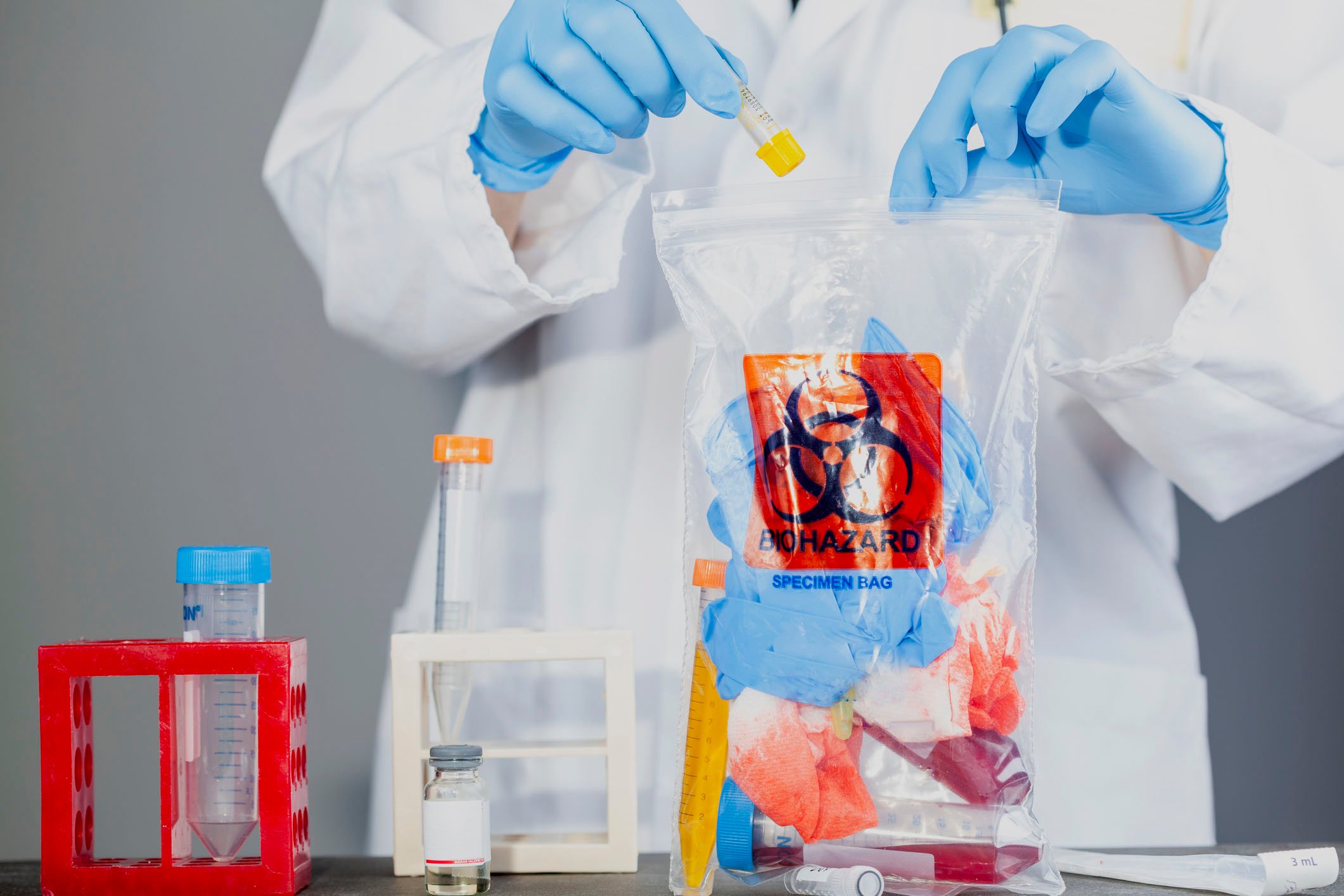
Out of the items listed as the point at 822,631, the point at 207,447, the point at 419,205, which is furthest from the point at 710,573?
the point at 207,447

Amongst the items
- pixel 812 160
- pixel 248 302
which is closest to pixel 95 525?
pixel 248 302

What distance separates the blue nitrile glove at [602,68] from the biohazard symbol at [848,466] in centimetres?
25

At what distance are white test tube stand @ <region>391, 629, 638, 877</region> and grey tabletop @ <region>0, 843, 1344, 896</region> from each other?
0.03 feet

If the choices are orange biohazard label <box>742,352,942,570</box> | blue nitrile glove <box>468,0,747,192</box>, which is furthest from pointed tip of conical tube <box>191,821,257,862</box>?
blue nitrile glove <box>468,0,747,192</box>

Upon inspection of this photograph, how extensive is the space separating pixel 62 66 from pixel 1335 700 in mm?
1748

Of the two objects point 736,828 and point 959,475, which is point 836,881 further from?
point 959,475

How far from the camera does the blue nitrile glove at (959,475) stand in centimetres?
51

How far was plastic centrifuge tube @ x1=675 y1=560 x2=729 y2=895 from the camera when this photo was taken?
541 millimetres

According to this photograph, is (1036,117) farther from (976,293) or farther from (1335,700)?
(1335,700)

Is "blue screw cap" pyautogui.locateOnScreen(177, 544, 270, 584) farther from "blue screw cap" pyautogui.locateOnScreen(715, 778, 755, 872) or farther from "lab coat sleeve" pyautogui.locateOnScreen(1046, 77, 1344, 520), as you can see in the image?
"lab coat sleeve" pyautogui.locateOnScreen(1046, 77, 1344, 520)

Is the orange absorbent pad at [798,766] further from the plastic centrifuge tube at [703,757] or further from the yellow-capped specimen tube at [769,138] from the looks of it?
the yellow-capped specimen tube at [769,138]

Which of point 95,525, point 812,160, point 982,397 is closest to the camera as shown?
point 982,397

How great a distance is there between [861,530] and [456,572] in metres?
0.33

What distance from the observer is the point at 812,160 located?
3.01ft
